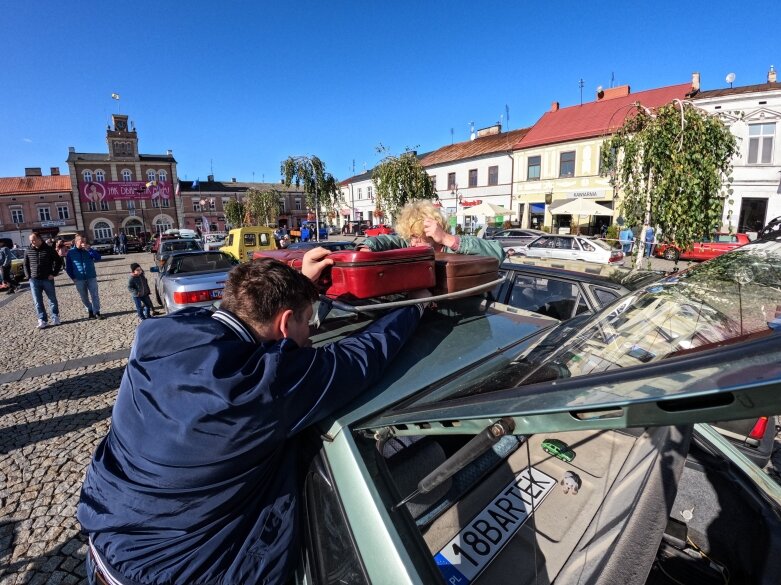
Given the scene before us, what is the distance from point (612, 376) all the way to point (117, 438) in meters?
1.48

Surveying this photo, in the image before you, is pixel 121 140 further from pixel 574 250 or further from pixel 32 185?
pixel 574 250

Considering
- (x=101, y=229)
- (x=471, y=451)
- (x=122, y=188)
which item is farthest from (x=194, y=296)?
(x=101, y=229)

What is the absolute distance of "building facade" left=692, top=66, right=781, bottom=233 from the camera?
18797 millimetres

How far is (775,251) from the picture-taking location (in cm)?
258

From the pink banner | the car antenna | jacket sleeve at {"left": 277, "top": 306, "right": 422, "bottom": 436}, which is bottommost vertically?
the car antenna

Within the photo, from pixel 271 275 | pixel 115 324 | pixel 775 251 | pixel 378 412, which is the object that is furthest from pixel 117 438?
pixel 115 324

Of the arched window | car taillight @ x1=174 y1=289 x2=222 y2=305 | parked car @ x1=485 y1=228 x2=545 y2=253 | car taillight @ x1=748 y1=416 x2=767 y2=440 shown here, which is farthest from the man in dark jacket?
the arched window

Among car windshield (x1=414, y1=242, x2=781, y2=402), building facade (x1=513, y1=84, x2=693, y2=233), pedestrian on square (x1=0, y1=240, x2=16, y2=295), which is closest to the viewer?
car windshield (x1=414, y1=242, x2=781, y2=402)

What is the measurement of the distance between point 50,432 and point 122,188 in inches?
2313

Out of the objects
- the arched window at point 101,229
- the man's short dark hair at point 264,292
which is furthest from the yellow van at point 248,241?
the arched window at point 101,229

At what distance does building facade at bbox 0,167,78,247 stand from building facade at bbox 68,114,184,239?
1708 mm

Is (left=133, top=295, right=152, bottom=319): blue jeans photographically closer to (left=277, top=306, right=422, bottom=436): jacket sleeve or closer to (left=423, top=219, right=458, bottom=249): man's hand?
(left=423, top=219, right=458, bottom=249): man's hand

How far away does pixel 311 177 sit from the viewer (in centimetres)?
2477

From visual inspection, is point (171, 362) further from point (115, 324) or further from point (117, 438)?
point (115, 324)
